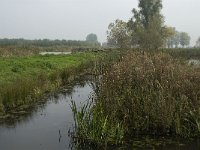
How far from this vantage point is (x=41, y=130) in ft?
38.0

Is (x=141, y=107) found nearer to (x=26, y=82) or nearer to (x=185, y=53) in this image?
(x=26, y=82)

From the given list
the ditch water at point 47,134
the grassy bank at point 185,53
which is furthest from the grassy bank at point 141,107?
the grassy bank at point 185,53

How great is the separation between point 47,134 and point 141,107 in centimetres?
318

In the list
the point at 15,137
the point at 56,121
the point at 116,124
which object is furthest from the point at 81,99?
the point at 116,124

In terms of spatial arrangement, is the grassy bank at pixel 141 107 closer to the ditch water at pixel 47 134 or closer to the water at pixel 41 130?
the ditch water at pixel 47 134

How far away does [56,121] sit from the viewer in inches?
504

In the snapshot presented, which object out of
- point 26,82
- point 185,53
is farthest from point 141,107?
point 185,53

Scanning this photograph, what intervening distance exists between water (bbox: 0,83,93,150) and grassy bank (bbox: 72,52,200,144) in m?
0.82

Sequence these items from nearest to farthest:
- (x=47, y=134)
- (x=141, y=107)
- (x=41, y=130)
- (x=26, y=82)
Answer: (x=141, y=107) < (x=47, y=134) < (x=41, y=130) < (x=26, y=82)

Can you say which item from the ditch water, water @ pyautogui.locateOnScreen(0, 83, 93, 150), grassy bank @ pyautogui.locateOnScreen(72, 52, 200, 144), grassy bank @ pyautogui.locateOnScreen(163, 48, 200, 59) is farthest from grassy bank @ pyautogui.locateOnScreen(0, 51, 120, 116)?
grassy bank @ pyautogui.locateOnScreen(163, 48, 200, 59)

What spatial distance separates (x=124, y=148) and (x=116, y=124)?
0.68 m

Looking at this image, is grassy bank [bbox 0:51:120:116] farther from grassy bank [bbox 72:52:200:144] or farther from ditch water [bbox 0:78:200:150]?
grassy bank [bbox 72:52:200:144]

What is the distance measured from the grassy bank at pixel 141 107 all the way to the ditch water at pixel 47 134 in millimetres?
408

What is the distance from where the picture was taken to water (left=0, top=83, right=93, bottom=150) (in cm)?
1007
